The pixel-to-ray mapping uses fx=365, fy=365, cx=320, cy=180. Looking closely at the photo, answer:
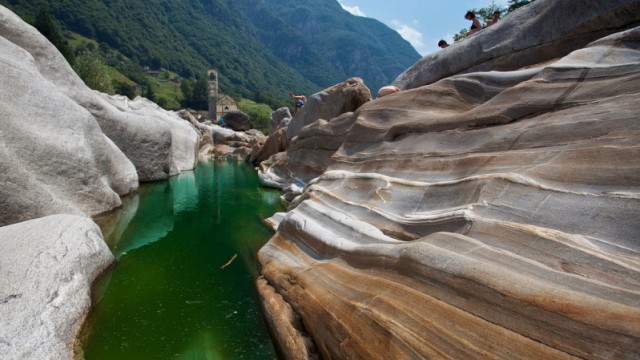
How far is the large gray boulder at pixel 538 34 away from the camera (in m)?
6.92

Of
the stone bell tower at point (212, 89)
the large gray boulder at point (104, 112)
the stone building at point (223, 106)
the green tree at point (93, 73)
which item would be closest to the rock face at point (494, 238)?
the large gray boulder at point (104, 112)

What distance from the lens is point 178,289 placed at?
22.3 feet

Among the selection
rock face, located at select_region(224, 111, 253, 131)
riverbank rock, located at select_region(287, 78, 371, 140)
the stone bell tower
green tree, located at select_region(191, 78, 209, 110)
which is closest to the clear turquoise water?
riverbank rock, located at select_region(287, 78, 371, 140)

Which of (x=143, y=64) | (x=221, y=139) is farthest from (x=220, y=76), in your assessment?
(x=221, y=139)

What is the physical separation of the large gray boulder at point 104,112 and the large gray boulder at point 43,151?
4.14ft

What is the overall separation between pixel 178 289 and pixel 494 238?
553cm

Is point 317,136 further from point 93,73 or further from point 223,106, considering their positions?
point 223,106

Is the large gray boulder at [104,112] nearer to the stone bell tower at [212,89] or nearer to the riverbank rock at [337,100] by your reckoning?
the riverbank rock at [337,100]

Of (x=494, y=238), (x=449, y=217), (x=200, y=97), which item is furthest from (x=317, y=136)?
(x=200, y=97)

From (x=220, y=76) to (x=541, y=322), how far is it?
190221mm

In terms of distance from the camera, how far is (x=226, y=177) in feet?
77.5

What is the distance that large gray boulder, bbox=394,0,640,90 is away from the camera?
22.7 ft

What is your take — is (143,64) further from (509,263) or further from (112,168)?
(509,263)

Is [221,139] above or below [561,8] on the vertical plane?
below
